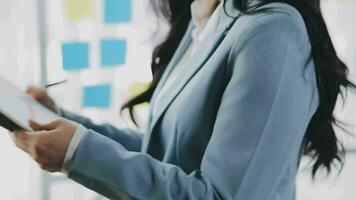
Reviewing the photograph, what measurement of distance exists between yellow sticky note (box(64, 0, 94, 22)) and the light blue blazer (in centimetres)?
70

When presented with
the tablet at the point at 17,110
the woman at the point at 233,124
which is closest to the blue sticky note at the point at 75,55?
the tablet at the point at 17,110

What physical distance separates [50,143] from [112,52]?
2.51 ft

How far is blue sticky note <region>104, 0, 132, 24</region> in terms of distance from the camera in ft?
4.57

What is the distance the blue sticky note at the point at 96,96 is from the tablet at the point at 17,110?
49 cm

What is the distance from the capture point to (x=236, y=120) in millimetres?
688

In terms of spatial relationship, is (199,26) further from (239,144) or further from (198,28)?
(239,144)

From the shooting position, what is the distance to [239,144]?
0.69 meters

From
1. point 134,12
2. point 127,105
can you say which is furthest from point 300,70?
point 134,12

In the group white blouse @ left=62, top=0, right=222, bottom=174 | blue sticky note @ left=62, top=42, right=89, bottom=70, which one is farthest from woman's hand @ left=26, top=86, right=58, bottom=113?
blue sticky note @ left=62, top=42, right=89, bottom=70

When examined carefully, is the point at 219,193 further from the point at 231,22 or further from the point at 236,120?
the point at 231,22

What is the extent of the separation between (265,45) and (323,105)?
211 mm

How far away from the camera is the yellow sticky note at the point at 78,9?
1.36 m

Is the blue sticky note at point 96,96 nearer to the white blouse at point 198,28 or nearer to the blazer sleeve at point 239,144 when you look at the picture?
the white blouse at point 198,28

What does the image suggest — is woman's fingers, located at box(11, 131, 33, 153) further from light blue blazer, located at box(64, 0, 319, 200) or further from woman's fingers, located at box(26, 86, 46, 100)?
woman's fingers, located at box(26, 86, 46, 100)
